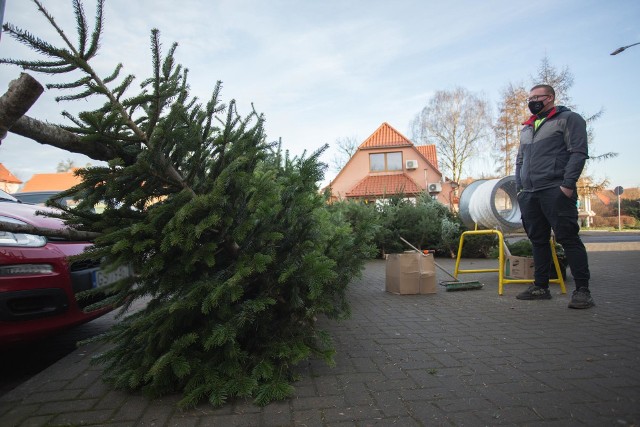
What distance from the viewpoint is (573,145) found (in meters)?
4.00

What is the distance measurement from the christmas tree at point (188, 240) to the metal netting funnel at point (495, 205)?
4199 millimetres

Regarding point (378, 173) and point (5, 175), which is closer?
point (378, 173)

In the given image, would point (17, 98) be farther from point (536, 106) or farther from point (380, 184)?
point (380, 184)

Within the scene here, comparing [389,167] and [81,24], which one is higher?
[389,167]

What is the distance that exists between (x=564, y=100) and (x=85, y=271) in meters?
29.4

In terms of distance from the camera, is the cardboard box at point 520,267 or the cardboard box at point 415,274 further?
the cardboard box at point 520,267

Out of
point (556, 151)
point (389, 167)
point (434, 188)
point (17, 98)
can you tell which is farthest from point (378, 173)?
point (17, 98)

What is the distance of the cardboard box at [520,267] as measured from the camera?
18.2ft

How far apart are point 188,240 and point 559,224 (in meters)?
3.89

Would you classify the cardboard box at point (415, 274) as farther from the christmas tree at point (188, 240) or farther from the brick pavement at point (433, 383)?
the christmas tree at point (188, 240)

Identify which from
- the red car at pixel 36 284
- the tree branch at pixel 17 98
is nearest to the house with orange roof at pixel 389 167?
the red car at pixel 36 284

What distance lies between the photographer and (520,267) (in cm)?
565

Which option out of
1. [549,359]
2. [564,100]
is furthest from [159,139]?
[564,100]

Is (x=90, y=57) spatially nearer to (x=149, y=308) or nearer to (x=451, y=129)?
(x=149, y=308)
